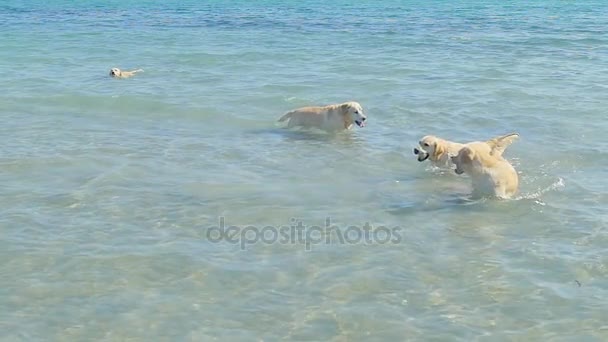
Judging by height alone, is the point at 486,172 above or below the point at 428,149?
above

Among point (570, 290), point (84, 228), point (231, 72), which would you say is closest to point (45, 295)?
point (84, 228)

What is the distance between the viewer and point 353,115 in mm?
11750

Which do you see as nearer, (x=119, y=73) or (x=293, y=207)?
(x=293, y=207)

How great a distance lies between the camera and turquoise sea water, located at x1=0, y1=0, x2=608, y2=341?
19.3 feet

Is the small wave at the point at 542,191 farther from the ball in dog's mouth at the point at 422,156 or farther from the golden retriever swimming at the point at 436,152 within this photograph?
the ball in dog's mouth at the point at 422,156

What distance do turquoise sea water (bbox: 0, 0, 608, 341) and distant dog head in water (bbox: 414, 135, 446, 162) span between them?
274 millimetres

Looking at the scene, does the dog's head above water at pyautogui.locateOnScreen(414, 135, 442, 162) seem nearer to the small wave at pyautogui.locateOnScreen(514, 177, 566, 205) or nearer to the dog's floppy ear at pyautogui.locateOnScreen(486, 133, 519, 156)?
the dog's floppy ear at pyautogui.locateOnScreen(486, 133, 519, 156)

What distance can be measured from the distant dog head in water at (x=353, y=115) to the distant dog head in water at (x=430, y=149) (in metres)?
2.20

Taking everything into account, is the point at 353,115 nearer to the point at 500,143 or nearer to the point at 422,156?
the point at 422,156

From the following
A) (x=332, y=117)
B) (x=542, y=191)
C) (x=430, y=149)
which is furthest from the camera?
(x=332, y=117)

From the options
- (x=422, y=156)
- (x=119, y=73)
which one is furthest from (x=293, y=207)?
(x=119, y=73)

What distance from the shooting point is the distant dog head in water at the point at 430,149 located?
9.57 m

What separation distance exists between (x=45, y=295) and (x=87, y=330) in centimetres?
67

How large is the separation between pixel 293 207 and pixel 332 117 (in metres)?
3.82
